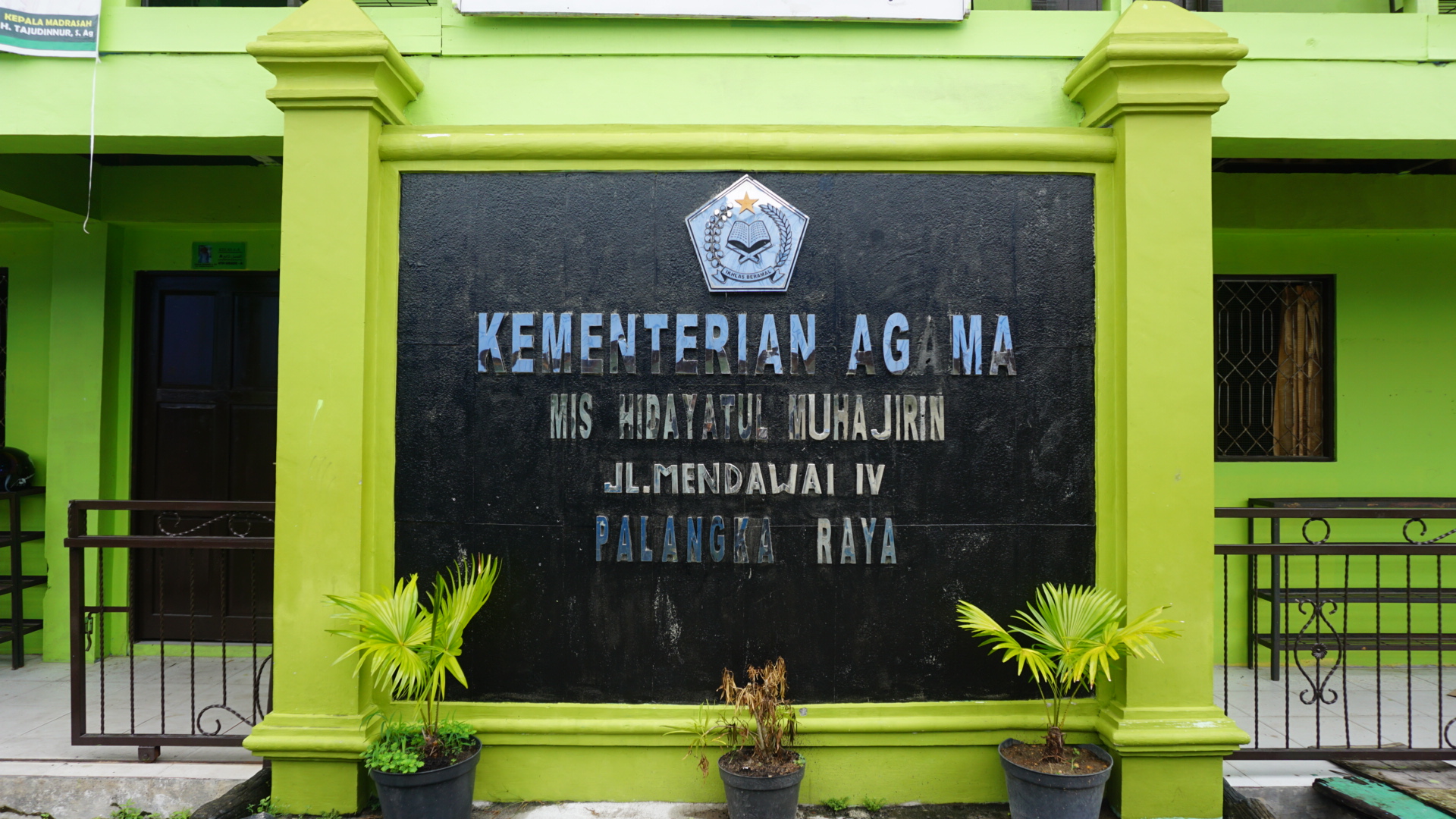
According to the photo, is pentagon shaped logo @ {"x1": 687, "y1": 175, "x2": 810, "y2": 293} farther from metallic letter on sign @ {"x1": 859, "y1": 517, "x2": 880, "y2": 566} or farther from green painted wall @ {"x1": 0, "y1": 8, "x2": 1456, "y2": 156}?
metallic letter on sign @ {"x1": 859, "y1": 517, "x2": 880, "y2": 566}

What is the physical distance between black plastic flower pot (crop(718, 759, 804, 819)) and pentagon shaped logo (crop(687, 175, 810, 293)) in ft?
7.33

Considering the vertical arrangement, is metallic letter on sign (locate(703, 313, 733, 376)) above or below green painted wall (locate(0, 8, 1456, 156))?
below

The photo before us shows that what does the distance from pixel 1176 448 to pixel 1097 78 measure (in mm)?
1826

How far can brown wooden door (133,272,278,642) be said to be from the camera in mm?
5785

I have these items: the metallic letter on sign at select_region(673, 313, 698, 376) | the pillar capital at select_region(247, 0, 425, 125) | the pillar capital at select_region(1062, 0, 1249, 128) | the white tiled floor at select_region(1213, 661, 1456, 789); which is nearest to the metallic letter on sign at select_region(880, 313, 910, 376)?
the metallic letter on sign at select_region(673, 313, 698, 376)

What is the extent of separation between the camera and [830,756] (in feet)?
12.6

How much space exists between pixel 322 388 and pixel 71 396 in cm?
337

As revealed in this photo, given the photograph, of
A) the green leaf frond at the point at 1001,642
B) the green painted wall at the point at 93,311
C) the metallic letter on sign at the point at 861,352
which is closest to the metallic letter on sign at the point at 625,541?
the metallic letter on sign at the point at 861,352

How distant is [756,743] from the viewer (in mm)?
3588

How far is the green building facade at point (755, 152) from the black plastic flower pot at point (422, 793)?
1.20 feet

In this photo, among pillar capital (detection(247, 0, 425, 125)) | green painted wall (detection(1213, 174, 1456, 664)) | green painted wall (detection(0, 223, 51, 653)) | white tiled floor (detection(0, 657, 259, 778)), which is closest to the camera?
pillar capital (detection(247, 0, 425, 125))

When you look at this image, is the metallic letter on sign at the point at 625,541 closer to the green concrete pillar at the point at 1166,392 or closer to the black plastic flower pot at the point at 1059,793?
the black plastic flower pot at the point at 1059,793

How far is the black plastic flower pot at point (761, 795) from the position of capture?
11.1ft

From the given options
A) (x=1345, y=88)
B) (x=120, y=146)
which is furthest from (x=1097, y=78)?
(x=120, y=146)
